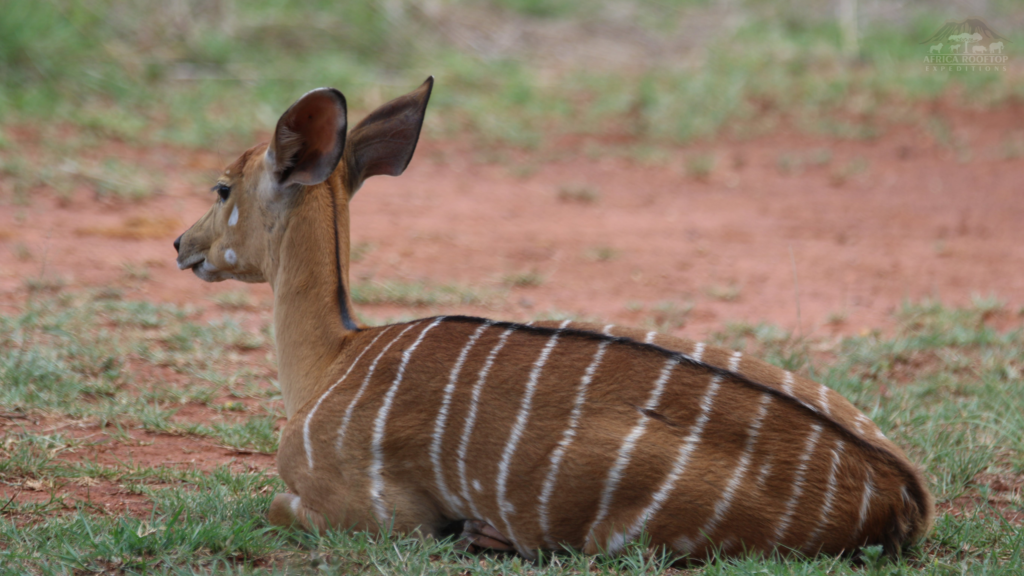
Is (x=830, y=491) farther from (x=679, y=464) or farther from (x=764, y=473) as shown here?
(x=679, y=464)

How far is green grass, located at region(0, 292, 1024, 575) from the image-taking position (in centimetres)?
298

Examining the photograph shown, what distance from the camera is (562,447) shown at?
2.96 meters

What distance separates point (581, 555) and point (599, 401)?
1.41ft

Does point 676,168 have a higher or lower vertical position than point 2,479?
higher

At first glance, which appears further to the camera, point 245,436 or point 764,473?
Answer: point 245,436

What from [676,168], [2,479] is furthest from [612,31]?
[2,479]

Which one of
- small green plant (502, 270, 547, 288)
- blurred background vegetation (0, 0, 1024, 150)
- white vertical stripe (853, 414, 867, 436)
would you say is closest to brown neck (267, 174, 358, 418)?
white vertical stripe (853, 414, 867, 436)

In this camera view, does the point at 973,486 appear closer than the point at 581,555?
No

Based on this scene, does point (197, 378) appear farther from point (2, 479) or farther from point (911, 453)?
point (911, 453)

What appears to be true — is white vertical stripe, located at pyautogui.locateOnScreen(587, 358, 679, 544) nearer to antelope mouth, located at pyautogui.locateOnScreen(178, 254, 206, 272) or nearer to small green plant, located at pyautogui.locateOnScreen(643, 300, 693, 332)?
antelope mouth, located at pyautogui.locateOnScreen(178, 254, 206, 272)

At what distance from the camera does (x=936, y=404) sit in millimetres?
4625

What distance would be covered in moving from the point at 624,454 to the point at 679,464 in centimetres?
15

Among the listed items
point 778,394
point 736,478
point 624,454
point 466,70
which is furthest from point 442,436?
point 466,70

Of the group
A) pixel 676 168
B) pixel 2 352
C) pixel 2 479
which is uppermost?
pixel 676 168
